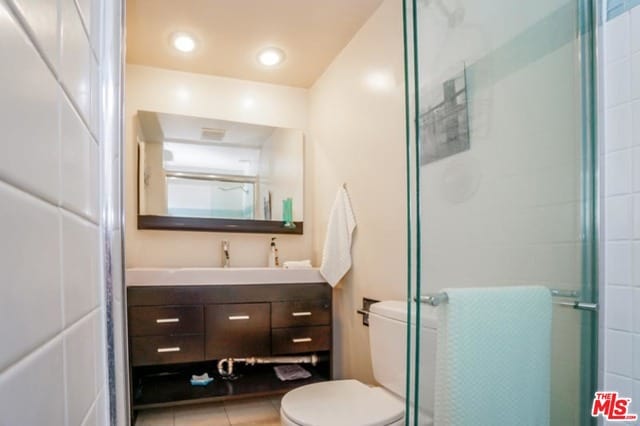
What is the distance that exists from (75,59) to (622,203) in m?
1.28

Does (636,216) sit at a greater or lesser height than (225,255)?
greater

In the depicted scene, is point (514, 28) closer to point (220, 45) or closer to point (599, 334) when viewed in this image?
point (599, 334)

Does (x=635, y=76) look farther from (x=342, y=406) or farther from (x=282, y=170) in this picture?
(x=282, y=170)

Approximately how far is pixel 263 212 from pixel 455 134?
1.85 m

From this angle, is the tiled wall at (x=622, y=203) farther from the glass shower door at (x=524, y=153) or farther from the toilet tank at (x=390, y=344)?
the toilet tank at (x=390, y=344)

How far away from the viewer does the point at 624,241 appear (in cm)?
106

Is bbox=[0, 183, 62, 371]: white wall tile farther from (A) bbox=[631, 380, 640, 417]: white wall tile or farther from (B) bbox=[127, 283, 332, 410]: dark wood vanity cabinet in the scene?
(B) bbox=[127, 283, 332, 410]: dark wood vanity cabinet

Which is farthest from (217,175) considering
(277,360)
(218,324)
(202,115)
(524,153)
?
(524,153)

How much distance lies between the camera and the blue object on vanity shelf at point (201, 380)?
2309 mm

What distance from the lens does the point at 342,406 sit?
151cm

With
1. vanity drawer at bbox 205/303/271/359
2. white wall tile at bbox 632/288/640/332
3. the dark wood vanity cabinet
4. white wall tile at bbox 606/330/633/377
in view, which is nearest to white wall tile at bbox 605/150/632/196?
white wall tile at bbox 632/288/640/332

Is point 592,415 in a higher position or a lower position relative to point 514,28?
lower

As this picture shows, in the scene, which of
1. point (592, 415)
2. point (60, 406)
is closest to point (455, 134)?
point (592, 415)

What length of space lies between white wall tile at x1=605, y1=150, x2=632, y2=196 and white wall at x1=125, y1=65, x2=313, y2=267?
205 cm
